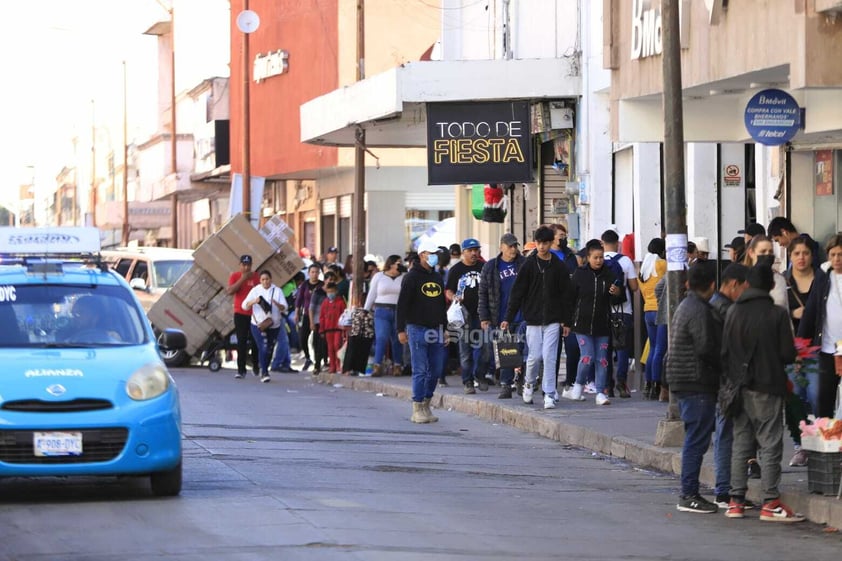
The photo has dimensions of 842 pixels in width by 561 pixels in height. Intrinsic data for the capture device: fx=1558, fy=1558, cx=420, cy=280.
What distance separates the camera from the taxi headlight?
10.5 meters

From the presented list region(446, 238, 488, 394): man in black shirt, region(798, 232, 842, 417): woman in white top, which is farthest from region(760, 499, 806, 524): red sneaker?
region(446, 238, 488, 394): man in black shirt

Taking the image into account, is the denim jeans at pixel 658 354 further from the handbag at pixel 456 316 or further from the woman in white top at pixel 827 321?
the woman in white top at pixel 827 321

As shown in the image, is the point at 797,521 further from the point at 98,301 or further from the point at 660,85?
the point at 660,85

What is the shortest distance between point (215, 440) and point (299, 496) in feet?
13.7

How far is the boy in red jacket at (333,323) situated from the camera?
85.1ft

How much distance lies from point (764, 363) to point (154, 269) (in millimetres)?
20717

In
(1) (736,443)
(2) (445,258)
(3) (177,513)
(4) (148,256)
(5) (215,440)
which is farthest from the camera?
(4) (148,256)

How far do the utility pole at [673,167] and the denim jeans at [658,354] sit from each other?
11.7ft

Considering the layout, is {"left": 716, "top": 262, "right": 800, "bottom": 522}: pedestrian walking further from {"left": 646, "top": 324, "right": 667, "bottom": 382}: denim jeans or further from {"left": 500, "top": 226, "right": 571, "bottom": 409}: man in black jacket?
{"left": 646, "top": 324, "right": 667, "bottom": 382}: denim jeans

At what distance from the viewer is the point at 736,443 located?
10789 millimetres

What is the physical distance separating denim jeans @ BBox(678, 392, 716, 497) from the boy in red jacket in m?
15.3

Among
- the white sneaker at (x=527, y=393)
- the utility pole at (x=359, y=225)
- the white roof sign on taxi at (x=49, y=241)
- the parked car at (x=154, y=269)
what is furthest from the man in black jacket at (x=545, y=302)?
the parked car at (x=154, y=269)

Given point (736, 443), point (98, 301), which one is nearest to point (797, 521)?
point (736, 443)

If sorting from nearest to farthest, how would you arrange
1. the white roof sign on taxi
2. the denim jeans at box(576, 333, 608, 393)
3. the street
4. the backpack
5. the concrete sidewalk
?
the street
the concrete sidewalk
the white roof sign on taxi
the denim jeans at box(576, 333, 608, 393)
the backpack
